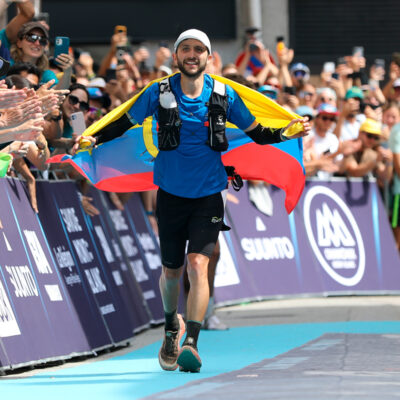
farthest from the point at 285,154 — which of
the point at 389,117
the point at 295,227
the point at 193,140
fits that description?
the point at 389,117

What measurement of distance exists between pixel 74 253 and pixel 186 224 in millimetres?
1957

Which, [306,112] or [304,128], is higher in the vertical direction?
[304,128]

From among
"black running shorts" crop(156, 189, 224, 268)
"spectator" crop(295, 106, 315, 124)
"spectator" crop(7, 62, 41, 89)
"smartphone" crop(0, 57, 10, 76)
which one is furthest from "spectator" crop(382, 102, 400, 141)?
"smartphone" crop(0, 57, 10, 76)

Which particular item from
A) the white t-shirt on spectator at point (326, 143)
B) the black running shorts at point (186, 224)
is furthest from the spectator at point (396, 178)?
the black running shorts at point (186, 224)

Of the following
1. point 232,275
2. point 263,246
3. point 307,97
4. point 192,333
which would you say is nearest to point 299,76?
point 307,97

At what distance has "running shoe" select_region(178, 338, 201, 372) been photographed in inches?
320

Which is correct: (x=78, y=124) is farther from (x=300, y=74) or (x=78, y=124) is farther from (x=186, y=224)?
(x=300, y=74)

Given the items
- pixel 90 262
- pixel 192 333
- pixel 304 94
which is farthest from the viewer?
pixel 304 94

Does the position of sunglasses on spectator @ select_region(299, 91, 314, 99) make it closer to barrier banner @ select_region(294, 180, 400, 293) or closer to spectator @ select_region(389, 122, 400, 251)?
barrier banner @ select_region(294, 180, 400, 293)

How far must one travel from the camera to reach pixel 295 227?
51.5 feet

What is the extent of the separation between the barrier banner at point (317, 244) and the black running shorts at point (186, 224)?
236 inches

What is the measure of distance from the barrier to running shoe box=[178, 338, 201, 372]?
1256 millimetres

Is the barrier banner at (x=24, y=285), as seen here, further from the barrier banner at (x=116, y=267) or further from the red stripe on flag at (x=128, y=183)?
the barrier banner at (x=116, y=267)

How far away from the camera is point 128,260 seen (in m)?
12.1
